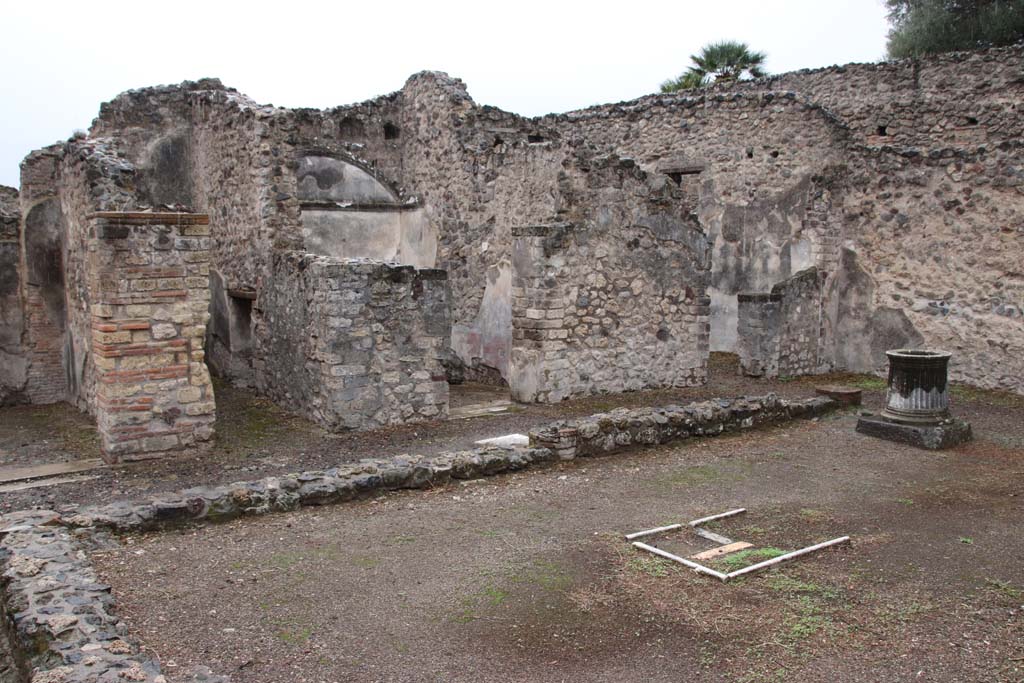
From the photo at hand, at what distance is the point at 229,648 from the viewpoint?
14.3 feet

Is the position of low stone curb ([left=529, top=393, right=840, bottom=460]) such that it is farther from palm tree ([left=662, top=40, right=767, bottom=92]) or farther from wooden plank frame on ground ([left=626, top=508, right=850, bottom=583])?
palm tree ([left=662, top=40, right=767, bottom=92])

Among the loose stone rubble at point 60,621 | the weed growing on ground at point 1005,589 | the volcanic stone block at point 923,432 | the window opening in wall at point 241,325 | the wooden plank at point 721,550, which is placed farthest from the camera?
the window opening in wall at point 241,325

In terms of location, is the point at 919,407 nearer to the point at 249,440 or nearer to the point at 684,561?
the point at 684,561

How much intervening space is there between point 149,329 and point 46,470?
5.18 ft

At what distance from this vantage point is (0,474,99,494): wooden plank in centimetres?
765

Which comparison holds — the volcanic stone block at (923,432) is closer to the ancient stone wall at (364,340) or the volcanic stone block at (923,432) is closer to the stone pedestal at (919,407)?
the stone pedestal at (919,407)

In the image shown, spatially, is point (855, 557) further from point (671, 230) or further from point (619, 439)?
point (671, 230)

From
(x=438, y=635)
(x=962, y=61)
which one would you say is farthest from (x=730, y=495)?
(x=962, y=61)

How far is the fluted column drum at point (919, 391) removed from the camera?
30.6 ft


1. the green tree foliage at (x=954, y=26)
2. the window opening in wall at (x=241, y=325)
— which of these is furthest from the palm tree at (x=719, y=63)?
the window opening in wall at (x=241, y=325)

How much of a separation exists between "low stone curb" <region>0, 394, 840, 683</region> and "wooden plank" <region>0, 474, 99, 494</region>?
→ 1392mm

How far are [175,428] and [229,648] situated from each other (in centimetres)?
461

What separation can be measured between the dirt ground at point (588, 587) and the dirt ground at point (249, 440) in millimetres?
1706

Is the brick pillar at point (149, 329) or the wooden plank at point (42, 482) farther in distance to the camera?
the brick pillar at point (149, 329)
